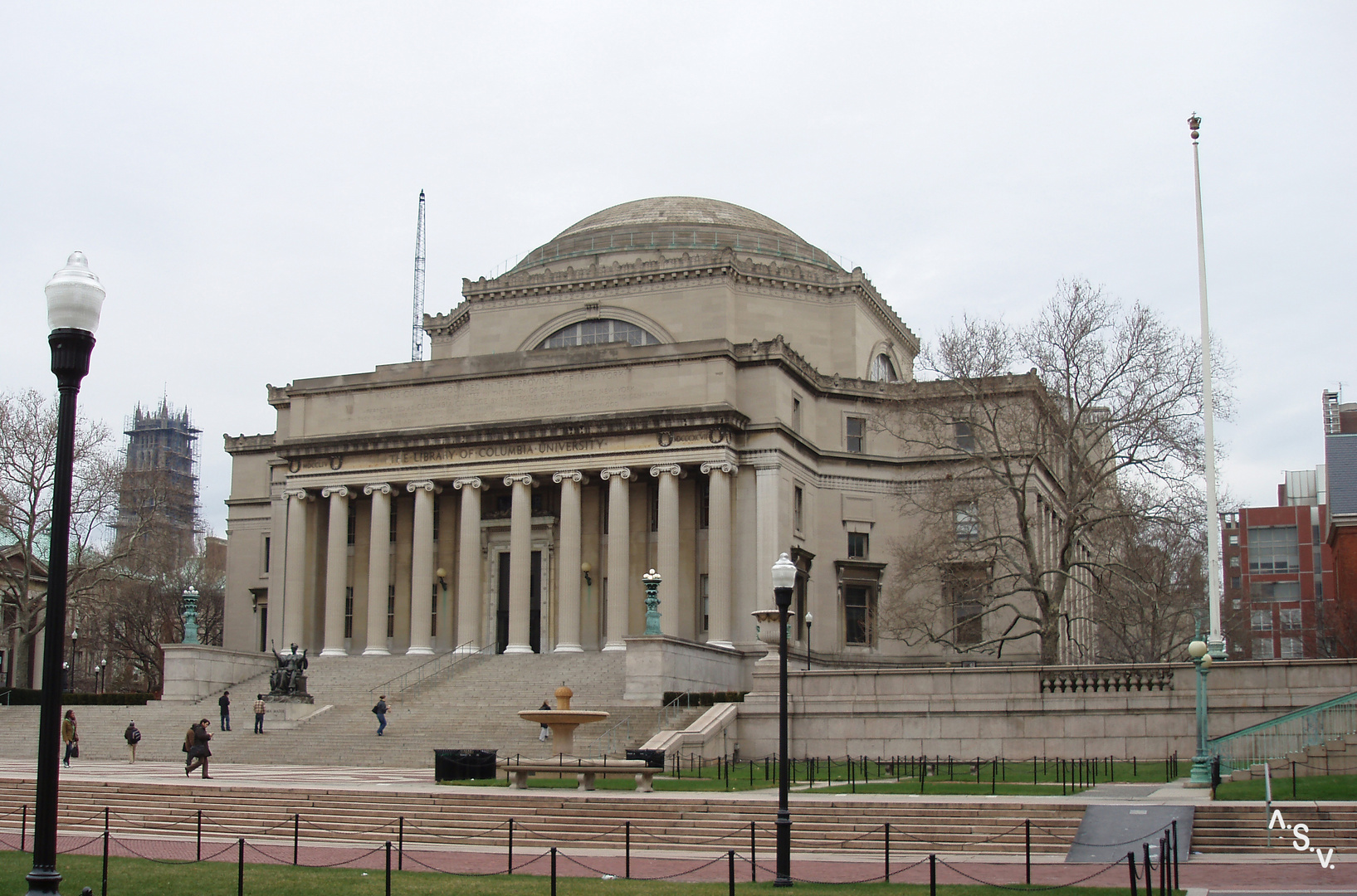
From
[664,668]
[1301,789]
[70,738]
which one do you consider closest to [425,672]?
[664,668]

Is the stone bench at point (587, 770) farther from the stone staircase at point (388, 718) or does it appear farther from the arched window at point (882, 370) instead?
the arched window at point (882, 370)

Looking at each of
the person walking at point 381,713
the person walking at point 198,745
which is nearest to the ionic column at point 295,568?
the person walking at point 381,713

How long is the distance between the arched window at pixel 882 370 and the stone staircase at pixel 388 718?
2333cm

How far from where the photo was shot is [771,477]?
58219mm

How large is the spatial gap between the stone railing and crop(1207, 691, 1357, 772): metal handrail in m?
5.10

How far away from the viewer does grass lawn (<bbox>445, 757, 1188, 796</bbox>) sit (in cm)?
3030

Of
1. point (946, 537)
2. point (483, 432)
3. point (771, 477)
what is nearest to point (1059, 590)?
point (946, 537)

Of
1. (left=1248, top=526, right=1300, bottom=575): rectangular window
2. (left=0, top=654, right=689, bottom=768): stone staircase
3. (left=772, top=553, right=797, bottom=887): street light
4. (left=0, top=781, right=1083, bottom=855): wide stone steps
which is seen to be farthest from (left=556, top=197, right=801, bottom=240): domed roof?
(left=1248, top=526, right=1300, bottom=575): rectangular window

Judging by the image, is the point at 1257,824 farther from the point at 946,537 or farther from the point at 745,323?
the point at 745,323

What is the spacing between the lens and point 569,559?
5900 centimetres

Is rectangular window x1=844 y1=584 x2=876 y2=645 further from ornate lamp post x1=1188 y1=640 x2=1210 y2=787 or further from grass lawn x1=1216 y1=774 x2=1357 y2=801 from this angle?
grass lawn x1=1216 y1=774 x2=1357 y2=801

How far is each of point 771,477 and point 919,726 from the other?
62.4 feet

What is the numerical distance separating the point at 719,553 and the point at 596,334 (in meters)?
15.6

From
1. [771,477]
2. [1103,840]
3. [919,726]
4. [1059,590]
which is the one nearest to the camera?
[1103,840]
